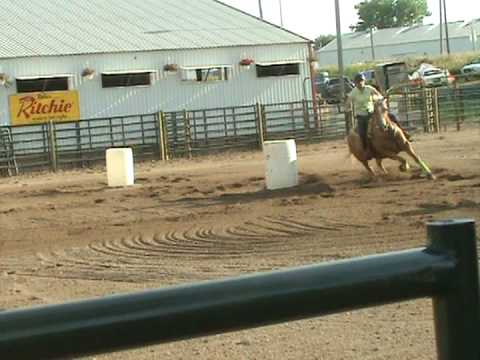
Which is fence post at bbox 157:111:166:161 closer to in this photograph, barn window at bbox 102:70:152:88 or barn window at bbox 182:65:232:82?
barn window at bbox 102:70:152:88

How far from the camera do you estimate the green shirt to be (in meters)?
19.5

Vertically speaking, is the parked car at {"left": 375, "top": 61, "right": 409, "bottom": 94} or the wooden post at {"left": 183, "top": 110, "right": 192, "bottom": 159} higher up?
the parked car at {"left": 375, "top": 61, "right": 409, "bottom": 94}

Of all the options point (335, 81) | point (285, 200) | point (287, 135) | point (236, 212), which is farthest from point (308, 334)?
point (335, 81)

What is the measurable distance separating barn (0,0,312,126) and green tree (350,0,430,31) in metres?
110

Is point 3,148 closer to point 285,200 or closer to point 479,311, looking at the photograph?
point 285,200

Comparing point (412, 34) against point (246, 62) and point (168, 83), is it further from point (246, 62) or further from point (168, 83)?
point (168, 83)

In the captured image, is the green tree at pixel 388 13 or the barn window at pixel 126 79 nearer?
the barn window at pixel 126 79

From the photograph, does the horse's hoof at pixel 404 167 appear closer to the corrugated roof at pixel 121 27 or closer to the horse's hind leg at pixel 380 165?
the horse's hind leg at pixel 380 165

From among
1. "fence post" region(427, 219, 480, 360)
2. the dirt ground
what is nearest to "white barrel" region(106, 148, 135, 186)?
the dirt ground

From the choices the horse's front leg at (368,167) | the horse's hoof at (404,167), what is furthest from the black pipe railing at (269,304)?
the horse's hoof at (404,167)

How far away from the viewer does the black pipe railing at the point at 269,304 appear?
1.77 metres

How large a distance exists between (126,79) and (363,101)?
51.8ft

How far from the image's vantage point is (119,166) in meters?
23.1

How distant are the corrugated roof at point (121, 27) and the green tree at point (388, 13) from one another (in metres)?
108
